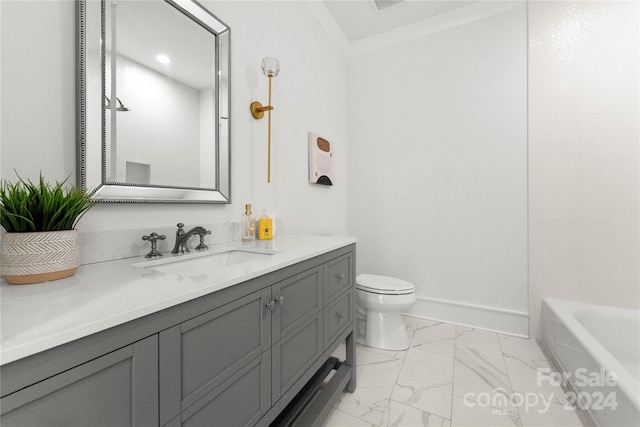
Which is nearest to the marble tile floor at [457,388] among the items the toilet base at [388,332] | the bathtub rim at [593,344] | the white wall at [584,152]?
the toilet base at [388,332]

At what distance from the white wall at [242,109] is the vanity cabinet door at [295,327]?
585mm

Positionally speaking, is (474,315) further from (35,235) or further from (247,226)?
(35,235)

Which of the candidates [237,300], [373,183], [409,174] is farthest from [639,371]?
[237,300]

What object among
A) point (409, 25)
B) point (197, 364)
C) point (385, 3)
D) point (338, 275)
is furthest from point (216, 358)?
point (409, 25)

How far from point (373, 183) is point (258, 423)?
2.17 meters

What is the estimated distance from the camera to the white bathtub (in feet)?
3.51

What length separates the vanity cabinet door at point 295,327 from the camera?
3.03ft

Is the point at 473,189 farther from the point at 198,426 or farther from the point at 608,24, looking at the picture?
the point at 198,426

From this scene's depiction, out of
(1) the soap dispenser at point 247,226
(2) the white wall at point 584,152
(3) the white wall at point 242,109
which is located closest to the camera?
(3) the white wall at point 242,109

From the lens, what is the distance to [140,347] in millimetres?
541

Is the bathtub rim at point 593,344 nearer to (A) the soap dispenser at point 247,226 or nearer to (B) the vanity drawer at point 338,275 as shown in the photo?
(B) the vanity drawer at point 338,275

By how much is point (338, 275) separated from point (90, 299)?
974 mm

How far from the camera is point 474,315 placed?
2.28 metres

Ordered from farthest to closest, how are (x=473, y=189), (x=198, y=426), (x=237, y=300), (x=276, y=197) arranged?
(x=473, y=189), (x=276, y=197), (x=237, y=300), (x=198, y=426)
